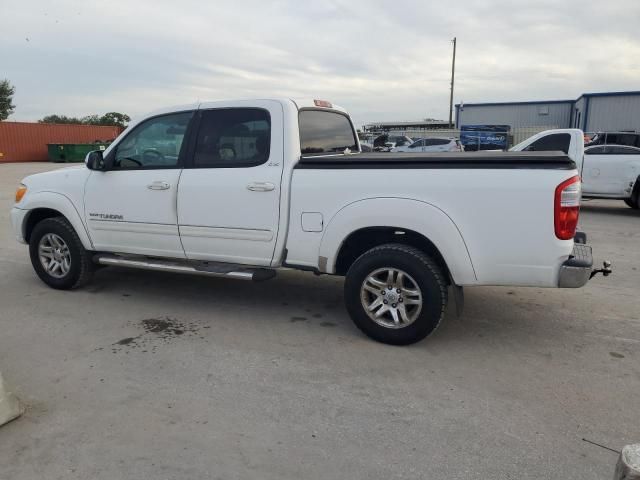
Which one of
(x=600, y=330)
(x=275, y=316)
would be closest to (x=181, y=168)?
(x=275, y=316)

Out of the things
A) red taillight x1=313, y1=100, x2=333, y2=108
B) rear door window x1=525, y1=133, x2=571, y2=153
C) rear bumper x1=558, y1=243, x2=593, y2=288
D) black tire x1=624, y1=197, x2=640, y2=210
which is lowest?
black tire x1=624, y1=197, x2=640, y2=210

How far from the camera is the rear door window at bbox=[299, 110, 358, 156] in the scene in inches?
187

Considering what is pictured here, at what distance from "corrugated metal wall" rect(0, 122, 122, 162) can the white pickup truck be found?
1259 inches

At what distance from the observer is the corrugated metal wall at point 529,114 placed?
38750 millimetres

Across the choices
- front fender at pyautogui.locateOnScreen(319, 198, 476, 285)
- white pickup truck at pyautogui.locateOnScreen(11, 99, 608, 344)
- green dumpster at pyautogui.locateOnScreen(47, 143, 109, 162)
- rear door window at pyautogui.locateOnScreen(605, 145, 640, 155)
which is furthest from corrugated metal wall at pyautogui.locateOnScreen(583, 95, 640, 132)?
front fender at pyautogui.locateOnScreen(319, 198, 476, 285)

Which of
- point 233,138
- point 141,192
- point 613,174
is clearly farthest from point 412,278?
point 613,174

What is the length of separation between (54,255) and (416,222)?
386 cm

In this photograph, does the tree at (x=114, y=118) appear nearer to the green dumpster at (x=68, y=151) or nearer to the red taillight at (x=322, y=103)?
the green dumpster at (x=68, y=151)

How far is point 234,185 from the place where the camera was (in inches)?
176

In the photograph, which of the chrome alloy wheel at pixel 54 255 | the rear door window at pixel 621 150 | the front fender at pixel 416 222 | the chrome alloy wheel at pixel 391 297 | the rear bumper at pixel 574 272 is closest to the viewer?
the rear bumper at pixel 574 272

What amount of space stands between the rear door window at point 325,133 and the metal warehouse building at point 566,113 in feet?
110

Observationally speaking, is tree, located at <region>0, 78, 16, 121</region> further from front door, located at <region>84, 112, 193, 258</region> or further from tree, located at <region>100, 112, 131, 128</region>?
front door, located at <region>84, 112, 193, 258</region>

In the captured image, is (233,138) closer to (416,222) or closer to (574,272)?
(416,222)

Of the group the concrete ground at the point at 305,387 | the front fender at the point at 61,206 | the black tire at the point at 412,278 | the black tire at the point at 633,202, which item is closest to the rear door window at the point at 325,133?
the black tire at the point at 412,278
